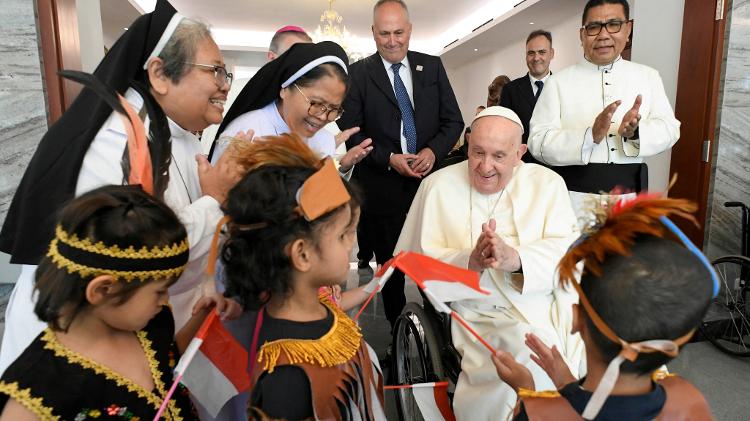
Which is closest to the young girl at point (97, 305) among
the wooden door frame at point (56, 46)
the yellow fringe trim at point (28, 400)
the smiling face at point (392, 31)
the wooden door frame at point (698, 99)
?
the yellow fringe trim at point (28, 400)

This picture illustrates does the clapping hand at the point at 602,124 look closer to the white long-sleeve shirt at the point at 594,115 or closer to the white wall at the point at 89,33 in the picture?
the white long-sleeve shirt at the point at 594,115

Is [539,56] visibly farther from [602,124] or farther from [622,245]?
[622,245]

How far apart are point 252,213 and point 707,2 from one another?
4.44 meters

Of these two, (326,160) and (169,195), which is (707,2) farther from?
A: (169,195)

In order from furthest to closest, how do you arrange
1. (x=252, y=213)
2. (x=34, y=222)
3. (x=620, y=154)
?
1. (x=620, y=154)
2. (x=34, y=222)
3. (x=252, y=213)

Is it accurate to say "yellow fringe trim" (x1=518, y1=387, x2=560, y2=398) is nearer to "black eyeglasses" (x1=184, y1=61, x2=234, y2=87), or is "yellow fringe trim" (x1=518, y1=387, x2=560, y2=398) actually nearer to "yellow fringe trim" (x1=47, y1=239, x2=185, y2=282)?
"yellow fringe trim" (x1=47, y1=239, x2=185, y2=282)

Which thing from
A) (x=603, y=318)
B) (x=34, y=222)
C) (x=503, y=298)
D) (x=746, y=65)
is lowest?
(x=503, y=298)

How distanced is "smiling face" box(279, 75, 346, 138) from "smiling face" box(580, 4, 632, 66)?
1823mm

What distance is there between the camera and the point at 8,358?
4.70ft

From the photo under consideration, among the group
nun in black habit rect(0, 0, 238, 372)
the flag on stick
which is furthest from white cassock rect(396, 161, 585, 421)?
nun in black habit rect(0, 0, 238, 372)

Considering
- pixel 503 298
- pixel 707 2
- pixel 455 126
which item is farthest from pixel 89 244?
pixel 707 2

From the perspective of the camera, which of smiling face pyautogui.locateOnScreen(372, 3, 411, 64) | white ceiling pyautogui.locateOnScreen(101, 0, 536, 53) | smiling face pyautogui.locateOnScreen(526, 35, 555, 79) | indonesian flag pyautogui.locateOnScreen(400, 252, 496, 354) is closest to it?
indonesian flag pyautogui.locateOnScreen(400, 252, 496, 354)

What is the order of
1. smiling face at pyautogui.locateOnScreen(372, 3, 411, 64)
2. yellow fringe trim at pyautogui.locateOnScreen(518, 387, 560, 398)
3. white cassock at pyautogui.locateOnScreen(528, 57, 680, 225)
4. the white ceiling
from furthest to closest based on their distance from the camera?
the white ceiling → smiling face at pyautogui.locateOnScreen(372, 3, 411, 64) → white cassock at pyautogui.locateOnScreen(528, 57, 680, 225) → yellow fringe trim at pyautogui.locateOnScreen(518, 387, 560, 398)

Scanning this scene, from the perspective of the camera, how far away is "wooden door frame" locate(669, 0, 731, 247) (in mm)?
3967
